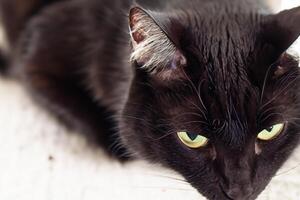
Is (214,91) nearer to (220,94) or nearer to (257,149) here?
(220,94)

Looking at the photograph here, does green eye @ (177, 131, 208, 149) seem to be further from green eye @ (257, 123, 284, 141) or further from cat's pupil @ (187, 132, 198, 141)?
green eye @ (257, 123, 284, 141)

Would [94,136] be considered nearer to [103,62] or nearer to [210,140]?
[103,62]

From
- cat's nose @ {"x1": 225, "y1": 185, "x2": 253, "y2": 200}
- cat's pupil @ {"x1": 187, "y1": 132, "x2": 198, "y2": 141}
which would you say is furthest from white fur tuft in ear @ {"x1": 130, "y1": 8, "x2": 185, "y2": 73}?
cat's nose @ {"x1": 225, "y1": 185, "x2": 253, "y2": 200}

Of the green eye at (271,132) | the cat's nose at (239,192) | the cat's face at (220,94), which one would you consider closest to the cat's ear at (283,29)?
the cat's face at (220,94)

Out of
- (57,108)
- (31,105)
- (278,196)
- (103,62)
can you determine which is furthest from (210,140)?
(31,105)

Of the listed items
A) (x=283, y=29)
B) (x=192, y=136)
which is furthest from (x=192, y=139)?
(x=283, y=29)

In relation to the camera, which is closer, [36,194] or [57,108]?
[36,194]
